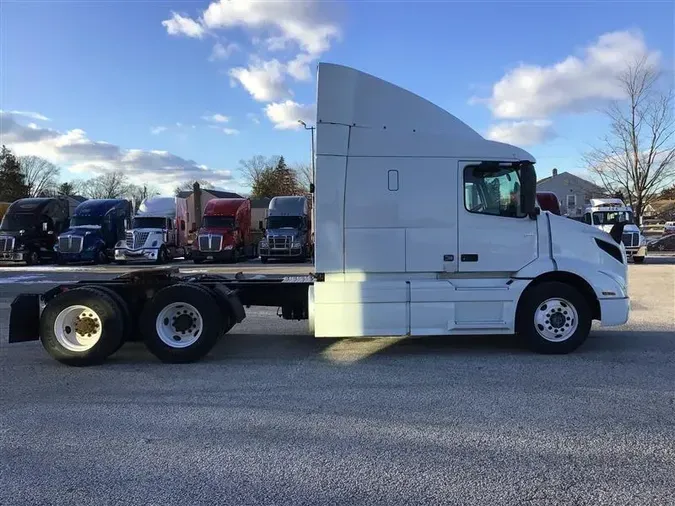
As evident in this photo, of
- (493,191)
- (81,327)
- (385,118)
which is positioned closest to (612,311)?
(493,191)

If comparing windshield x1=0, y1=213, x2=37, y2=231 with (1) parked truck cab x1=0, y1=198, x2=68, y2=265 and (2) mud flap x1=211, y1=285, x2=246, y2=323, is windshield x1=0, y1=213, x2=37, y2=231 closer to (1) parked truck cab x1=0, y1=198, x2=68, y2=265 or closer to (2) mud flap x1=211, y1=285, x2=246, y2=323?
(1) parked truck cab x1=0, y1=198, x2=68, y2=265

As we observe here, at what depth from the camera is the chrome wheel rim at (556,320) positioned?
7133 mm

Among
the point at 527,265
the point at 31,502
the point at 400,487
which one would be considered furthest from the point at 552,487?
the point at 527,265

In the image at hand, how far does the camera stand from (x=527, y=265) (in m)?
7.19

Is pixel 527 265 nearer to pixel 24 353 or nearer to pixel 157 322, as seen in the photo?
pixel 157 322

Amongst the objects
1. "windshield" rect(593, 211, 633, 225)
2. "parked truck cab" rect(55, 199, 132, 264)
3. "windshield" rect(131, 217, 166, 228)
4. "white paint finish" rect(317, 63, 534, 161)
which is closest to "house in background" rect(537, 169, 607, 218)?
"windshield" rect(593, 211, 633, 225)

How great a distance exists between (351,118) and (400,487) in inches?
191

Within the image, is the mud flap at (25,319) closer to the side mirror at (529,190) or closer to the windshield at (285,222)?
the side mirror at (529,190)

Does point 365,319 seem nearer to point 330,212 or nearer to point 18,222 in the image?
point 330,212

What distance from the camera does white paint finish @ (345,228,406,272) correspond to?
7.16m

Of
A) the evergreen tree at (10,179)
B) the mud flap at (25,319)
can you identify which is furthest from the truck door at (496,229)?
the evergreen tree at (10,179)

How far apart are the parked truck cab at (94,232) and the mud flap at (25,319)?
22.1 m

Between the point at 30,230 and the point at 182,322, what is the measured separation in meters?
26.4

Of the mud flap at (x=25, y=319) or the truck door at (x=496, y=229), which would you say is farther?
the truck door at (x=496, y=229)
